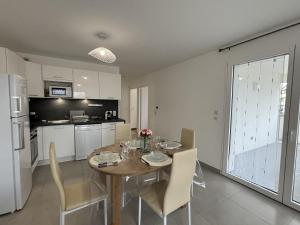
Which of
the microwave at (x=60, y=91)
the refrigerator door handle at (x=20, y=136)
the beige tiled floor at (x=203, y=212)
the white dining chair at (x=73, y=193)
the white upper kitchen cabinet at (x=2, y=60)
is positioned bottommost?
the beige tiled floor at (x=203, y=212)

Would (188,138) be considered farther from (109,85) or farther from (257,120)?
(109,85)

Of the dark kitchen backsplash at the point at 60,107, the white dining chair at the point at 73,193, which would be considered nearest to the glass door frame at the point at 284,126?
the white dining chair at the point at 73,193

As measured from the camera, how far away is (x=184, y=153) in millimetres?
1412

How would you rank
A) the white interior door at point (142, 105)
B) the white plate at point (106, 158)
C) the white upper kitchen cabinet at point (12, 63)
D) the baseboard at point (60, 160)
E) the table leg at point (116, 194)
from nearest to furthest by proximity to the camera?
the table leg at point (116, 194) → the white plate at point (106, 158) → the white upper kitchen cabinet at point (12, 63) → the baseboard at point (60, 160) → the white interior door at point (142, 105)

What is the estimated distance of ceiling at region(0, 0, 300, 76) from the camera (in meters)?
1.70

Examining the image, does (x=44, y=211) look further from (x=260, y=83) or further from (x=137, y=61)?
(x=260, y=83)

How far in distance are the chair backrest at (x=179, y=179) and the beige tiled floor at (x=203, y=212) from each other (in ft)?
1.70

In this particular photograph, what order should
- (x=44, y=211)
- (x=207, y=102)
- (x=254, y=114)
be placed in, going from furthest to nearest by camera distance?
1. (x=207, y=102)
2. (x=254, y=114)
3. (x=44, y=211)

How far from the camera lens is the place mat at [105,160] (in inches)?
63.1

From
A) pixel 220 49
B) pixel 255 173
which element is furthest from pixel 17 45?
pixel 255 173

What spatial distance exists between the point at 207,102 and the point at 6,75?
10.6 feet

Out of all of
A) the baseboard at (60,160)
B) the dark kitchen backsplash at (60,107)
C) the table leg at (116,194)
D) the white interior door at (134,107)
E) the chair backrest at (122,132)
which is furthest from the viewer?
the white interior door at (134,107)

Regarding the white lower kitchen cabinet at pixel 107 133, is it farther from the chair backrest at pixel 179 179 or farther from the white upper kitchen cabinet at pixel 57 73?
the chair backrest at pixel 179 179

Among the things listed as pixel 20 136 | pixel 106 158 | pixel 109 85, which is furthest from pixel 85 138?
pixel 106 158
